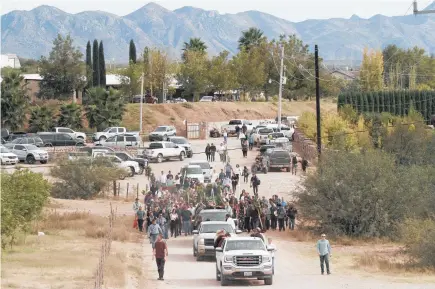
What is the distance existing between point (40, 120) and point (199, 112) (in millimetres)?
24131

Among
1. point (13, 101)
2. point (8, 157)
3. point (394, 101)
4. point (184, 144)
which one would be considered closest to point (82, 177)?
point (8, 157)

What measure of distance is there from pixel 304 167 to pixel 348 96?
149ft

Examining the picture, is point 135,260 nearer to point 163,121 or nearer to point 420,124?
point 420,124

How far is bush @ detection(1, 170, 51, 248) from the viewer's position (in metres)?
31.5

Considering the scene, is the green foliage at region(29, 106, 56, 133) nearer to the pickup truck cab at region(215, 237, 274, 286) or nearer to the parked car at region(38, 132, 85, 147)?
the parked car at region(38, 132, 85, 147)

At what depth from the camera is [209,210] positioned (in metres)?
37.7

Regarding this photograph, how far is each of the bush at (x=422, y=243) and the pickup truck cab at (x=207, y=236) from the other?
5.66 meters

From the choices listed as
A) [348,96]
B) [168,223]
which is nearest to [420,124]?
[348,96]

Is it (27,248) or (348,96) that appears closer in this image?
(27,248)

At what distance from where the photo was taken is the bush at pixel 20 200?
31509 mm

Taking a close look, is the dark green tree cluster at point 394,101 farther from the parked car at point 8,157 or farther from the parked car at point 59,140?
the parked car at point 8,157

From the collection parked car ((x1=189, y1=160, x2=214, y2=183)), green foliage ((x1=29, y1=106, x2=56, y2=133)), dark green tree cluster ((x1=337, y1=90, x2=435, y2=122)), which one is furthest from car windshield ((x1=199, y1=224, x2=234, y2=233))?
dark green tree cluster ((x1=337, y1=90, x2=435, y2=122))

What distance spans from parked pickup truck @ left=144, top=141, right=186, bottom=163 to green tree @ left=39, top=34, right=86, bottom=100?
1400 inches

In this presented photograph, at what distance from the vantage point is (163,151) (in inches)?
2687
